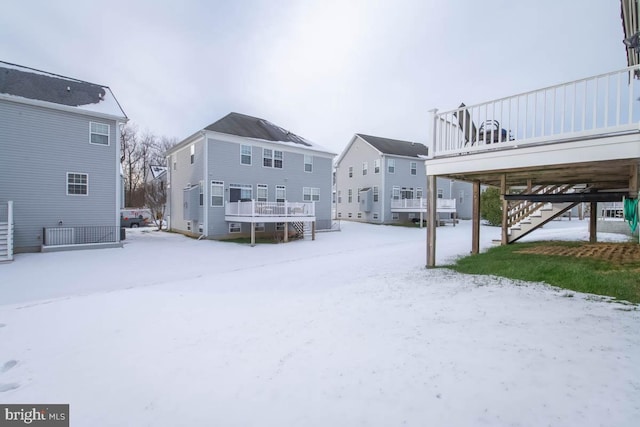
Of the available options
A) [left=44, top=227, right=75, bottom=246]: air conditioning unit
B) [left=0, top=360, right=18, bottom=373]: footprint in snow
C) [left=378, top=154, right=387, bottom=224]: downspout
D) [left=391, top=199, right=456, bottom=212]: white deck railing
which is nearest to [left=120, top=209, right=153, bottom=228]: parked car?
[left=44, top=227, right=75, bottom=246]: air conditioning unit

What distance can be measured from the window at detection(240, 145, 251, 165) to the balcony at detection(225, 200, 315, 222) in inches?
113

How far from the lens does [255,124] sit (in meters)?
20.8

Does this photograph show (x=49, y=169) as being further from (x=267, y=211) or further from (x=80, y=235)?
(x=267, y=211)

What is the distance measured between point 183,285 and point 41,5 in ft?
45.7

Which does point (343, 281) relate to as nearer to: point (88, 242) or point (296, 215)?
point (296, 215)

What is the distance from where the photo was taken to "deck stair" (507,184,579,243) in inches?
393

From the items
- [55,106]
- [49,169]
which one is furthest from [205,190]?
[55,106]

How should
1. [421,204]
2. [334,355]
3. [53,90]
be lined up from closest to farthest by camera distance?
[334,355] → [53,90] → [421,204]

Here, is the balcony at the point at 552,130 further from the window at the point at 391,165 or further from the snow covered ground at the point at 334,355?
the window at the point at 391,165

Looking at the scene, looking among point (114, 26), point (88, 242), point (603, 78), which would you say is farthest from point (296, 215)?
point (603, 78)

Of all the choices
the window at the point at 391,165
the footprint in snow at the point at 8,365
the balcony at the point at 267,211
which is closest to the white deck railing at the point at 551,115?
the footprint in snow at the point at 8,365

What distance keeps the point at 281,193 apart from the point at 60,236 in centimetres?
1140

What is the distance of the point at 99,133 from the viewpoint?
13859mm

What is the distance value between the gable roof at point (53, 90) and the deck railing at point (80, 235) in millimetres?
5243
